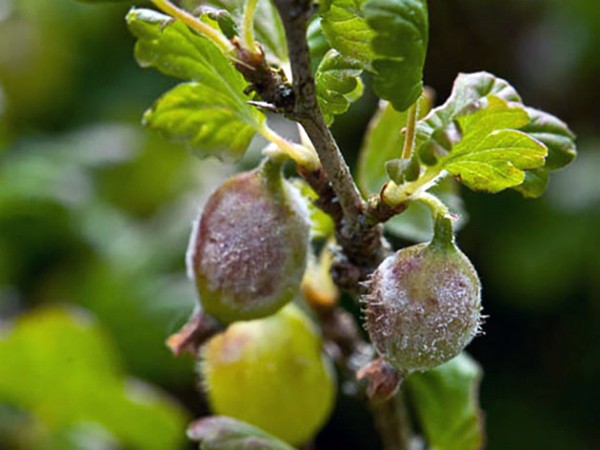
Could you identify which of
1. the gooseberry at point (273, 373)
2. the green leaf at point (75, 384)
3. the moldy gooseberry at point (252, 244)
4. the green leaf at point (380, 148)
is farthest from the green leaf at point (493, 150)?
the green leaf at point (75, 384)

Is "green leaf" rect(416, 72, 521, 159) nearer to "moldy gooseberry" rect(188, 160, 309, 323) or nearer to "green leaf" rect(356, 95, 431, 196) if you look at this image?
"moldy gooseberry" rect(188, 160, 309, 323)

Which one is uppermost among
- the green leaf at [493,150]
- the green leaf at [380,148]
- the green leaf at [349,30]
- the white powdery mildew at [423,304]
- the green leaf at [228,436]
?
the green leaf at [349,30]

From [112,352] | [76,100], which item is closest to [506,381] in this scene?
[112,352]

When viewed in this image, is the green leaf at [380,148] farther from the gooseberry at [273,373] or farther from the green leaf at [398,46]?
the green leaf at [398,46]

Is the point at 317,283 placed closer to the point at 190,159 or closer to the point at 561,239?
the point at 561,239

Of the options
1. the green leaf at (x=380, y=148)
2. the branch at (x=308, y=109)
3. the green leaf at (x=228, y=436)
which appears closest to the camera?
the branch at (x=308, y=109)

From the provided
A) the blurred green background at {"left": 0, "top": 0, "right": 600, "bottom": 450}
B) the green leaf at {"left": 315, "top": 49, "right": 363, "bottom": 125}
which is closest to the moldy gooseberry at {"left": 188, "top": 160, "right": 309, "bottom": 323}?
the green leaf at {"left": 315, "top": 49, "right": 363, "bottom": 125}

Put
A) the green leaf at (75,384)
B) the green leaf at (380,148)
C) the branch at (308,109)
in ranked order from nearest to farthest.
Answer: the branch at (308,109) → the green leaf at (380,148) → the green leaf at (75,384)
